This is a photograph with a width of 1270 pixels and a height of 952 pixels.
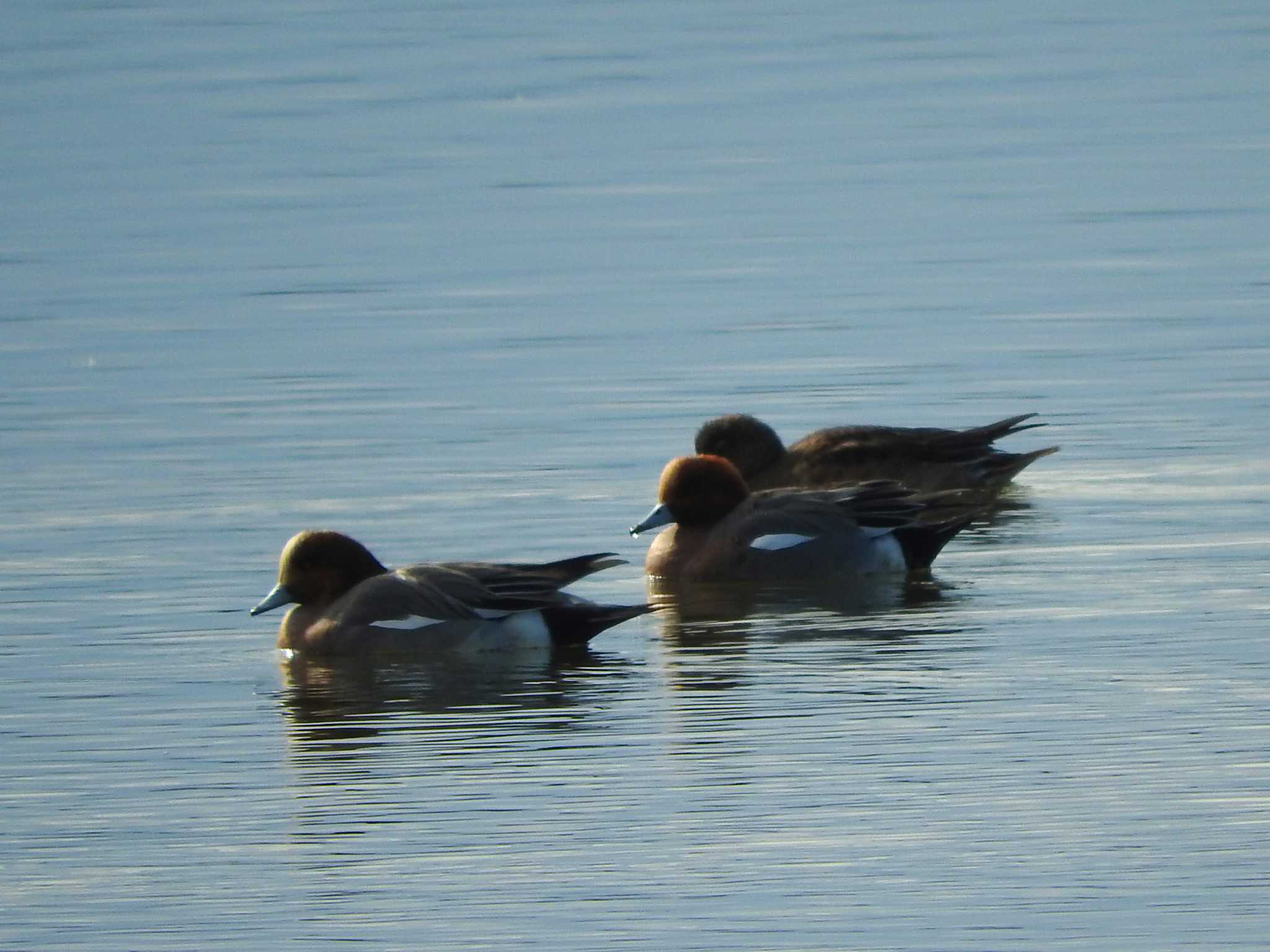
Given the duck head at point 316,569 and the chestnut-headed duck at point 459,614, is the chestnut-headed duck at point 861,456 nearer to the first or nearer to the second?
the chestnut-headed duck at point 459,614

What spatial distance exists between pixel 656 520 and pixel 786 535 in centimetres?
58

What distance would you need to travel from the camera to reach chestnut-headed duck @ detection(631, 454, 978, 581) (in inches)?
507

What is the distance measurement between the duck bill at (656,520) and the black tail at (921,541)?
1007mm

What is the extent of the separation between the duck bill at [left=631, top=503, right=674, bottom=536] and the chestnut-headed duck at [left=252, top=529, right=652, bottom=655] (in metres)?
1.39

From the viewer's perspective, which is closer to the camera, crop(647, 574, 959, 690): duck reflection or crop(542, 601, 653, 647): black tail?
crop(647, 574, 959, 690): duck reflection

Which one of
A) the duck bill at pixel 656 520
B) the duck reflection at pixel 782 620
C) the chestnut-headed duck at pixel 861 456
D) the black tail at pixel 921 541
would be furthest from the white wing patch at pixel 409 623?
the chestnut-headed duck at pixel 861 456

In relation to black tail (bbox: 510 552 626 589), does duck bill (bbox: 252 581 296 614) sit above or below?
below

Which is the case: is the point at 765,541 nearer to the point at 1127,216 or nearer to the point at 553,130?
the point at 1127,216

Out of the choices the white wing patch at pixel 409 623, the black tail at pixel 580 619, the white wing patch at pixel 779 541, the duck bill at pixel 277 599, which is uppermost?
the duck bill at pixel 277 599

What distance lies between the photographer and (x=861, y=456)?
14344 mm

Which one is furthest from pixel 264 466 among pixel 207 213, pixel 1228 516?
pixel 207 213

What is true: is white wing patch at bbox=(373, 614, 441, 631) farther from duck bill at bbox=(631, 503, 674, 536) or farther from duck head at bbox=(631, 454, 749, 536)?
duck head at bbox=(631, 454, 749, 536)

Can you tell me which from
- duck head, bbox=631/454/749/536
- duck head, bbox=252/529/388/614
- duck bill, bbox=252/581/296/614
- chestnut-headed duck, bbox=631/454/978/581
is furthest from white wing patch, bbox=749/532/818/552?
duck bill, bbox=252/581/296/614

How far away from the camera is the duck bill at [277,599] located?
11.5m
